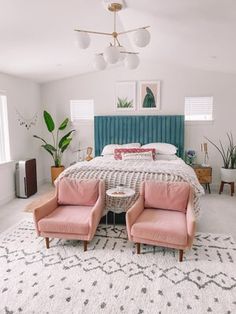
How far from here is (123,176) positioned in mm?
3523

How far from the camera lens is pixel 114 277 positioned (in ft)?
7.61

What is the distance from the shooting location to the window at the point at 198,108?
5.19 meters

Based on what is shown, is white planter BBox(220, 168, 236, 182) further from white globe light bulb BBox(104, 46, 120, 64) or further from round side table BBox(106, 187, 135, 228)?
white globe light bulb BBox(104, 46, 120, 64)

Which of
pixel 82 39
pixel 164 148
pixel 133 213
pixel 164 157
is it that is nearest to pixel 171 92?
pixel 164 148

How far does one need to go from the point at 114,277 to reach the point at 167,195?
1199 millimetres

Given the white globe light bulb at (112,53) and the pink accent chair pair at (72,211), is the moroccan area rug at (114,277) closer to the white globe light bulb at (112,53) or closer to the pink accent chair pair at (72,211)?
the pink accent chair pair at (72,211)

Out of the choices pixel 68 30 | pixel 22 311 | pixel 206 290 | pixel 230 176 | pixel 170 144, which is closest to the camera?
pixel 22 311

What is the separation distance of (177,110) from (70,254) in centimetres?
382

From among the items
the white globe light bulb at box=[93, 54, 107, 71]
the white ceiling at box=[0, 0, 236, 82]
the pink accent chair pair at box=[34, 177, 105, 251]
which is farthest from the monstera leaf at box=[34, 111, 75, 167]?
the white globe light bulb at box=[93, 54, 107, 71]

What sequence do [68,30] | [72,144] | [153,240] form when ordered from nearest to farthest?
[153,240] → [68,30] → [72,144]

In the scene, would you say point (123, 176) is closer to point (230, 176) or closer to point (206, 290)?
point (206, 290)

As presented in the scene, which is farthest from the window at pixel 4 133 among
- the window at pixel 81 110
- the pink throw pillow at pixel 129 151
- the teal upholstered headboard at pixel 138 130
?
the pink throw pillow at pixel 129 151

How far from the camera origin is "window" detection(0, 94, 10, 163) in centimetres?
453

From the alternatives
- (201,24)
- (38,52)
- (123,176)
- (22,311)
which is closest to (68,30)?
(38,52)
